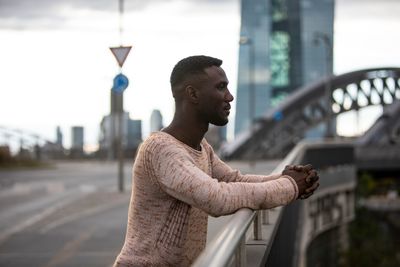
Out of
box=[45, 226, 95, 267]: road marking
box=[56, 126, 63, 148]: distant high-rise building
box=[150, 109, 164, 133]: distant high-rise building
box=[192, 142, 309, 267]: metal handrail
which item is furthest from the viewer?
box=[56, 126, 63, 148]: distant high-rise building

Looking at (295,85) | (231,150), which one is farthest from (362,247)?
(295,85)

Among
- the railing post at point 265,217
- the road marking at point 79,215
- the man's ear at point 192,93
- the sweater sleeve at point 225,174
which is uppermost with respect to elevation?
the man's ear at point 192,93

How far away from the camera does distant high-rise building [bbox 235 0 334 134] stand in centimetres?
14638

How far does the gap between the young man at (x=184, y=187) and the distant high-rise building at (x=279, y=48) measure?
137 meters

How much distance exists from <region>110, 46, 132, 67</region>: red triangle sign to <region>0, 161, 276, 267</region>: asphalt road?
2.85m

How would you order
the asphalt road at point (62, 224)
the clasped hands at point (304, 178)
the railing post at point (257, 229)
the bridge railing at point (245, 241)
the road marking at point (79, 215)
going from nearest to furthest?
the bridge railing at point (245, 241), the clasped hands at point (304, 178), the railing post at point (257, 229), the asphalt road at point (62, 224), the road marking at point (79, 215)

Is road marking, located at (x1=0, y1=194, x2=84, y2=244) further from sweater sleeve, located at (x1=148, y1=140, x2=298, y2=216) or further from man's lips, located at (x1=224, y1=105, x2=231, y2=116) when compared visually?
sweater sleeve, located at (x1=148, y1=140, x2=298, y2=216)

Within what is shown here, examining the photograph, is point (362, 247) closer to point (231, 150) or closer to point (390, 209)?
point (390, 209)

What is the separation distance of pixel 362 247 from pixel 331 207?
54.2ft

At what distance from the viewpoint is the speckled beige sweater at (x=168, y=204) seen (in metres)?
3.10

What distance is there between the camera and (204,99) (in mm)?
3361

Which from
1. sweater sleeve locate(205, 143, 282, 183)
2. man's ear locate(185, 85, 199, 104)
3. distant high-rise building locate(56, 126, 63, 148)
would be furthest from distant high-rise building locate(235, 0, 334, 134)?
man's ear locate(185, 85, 199, 104)

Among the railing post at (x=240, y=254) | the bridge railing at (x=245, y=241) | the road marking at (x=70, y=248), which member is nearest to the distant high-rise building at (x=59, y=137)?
the road marking at (x=70, y=248)

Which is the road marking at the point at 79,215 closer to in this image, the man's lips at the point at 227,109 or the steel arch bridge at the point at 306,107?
the man's lips at the point at 227,109
